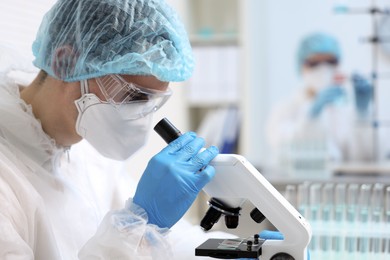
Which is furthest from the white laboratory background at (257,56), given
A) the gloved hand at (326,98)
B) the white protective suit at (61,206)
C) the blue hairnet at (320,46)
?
the white protective suit at (61,206)

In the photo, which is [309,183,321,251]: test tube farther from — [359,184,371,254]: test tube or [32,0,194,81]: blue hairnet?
[32,0,194,81]: blue hairnet

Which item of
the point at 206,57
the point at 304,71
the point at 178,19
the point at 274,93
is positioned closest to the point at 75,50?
the point at 178,19

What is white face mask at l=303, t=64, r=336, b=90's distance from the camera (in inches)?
147

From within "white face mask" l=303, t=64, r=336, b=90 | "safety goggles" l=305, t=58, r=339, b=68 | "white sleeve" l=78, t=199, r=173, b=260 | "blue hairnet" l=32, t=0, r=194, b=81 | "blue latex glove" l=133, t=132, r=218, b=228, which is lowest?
"white face mask" l=303, t=64, r=336, b=90

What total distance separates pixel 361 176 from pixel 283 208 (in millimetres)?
1882

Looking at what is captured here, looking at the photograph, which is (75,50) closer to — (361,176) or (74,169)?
(74,169)

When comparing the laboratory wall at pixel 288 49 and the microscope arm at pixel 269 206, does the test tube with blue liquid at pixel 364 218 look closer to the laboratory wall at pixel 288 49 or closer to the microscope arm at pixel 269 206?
the microscope arm at pixel 269 206

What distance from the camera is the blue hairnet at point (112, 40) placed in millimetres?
1184

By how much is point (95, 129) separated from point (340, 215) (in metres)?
0.56

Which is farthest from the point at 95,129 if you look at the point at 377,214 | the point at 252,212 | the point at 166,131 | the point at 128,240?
the point at 377,214

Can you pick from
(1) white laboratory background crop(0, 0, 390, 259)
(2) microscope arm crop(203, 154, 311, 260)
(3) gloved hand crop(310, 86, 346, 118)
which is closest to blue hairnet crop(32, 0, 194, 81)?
(2) microscope arm crop(203, 154, 311, 260)

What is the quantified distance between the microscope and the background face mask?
25 cm

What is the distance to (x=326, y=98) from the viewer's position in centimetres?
358

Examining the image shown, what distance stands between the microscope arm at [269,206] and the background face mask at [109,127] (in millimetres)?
286
